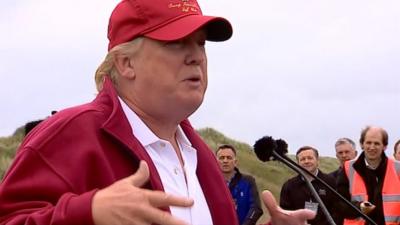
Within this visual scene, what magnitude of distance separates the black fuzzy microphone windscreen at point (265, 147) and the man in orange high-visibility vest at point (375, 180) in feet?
13.1

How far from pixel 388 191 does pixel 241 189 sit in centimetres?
208

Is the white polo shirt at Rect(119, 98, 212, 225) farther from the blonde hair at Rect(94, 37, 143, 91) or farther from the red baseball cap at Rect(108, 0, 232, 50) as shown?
the red baseball cap at Rect(108, 0, 232, 50)

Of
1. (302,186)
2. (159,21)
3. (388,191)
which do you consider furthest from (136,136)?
(302,186)

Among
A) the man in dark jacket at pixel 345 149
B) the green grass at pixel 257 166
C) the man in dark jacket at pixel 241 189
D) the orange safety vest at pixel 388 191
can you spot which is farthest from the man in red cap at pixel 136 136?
the green grass at pixel 257 166

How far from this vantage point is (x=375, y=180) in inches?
333

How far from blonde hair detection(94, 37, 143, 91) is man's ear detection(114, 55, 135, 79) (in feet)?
0.05

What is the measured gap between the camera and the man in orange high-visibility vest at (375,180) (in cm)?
837

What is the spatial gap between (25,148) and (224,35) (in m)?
0.94

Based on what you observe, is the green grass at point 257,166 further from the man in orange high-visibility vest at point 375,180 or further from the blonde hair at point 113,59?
the blonde hair at point 113,59

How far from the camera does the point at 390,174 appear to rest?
27.6 ft

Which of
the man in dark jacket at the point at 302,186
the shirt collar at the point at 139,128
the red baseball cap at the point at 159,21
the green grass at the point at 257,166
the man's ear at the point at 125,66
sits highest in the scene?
the red baseball cap at the point at 159,21

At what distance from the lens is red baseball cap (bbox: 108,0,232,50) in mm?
3025

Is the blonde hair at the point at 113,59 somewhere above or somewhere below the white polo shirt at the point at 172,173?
above

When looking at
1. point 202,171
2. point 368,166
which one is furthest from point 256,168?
point 202,171
